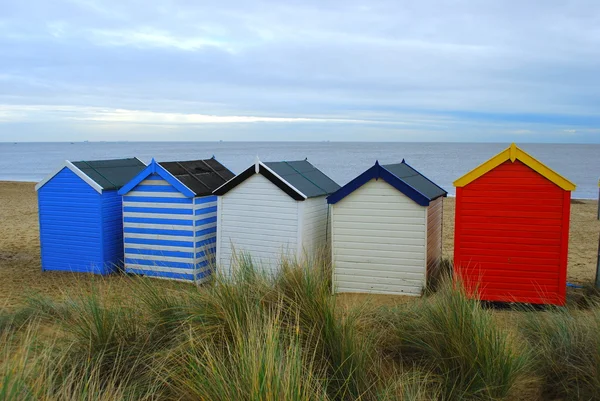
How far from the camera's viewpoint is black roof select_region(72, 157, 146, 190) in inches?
417

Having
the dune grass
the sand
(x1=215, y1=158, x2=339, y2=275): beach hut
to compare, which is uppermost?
(x1=215, y1=158, x2=339, y2=275): beach hut

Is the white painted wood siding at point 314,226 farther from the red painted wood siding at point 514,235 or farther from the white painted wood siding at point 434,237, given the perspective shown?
the red painted wood siding at point 514,235

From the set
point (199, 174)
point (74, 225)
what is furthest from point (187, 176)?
point (74, 225)

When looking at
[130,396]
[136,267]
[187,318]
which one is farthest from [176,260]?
[130,396]

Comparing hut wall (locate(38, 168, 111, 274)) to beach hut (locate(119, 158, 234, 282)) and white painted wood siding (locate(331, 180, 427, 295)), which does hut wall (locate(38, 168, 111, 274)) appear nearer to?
beach hut (locate(119, 158, 234, 282))

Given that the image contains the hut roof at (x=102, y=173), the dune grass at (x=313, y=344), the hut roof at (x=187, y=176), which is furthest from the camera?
the hut roof at (x=102, y=173)

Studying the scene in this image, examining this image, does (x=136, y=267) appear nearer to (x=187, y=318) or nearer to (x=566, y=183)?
(x=187, y=318)

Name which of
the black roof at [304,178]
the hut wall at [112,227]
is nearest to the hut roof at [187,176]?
the hut wall at [112,227]

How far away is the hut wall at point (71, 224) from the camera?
10492 millimetres

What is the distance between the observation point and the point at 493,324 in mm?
5340

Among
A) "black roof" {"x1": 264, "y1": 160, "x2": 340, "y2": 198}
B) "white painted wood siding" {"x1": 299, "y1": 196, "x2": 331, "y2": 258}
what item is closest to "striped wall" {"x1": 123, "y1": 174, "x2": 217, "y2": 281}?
"black roof" {"x1": 264, "y1": 160, "x2": 340, "y2": 198}

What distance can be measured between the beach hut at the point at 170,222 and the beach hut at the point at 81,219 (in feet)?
1.31

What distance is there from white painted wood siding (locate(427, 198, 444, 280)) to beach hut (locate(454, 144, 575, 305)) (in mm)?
691

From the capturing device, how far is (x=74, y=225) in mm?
10625
